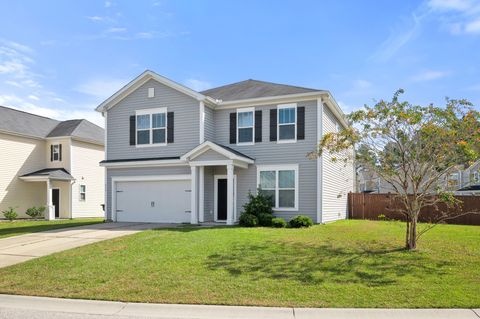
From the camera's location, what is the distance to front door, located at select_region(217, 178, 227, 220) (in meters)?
18.2

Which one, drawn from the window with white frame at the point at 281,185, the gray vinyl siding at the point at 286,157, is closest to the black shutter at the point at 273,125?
the gray vinyl siding at the point at 286,157

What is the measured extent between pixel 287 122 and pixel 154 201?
24.5 ft

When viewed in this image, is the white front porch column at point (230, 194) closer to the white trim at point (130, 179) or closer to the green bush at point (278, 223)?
the green bush at point (278, 223)

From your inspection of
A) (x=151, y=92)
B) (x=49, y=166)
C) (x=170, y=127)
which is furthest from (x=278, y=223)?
(x=49, y=166)

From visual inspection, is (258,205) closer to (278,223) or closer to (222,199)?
(278,223)

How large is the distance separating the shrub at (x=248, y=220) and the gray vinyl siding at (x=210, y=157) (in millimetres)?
2581

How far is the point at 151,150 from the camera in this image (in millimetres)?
19047

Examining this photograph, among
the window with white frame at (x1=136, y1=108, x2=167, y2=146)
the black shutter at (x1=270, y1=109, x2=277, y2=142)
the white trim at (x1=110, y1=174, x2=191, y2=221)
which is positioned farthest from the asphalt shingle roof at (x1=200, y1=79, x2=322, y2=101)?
the white trim at (x1=110, y1=174, x2=191, y2=221)

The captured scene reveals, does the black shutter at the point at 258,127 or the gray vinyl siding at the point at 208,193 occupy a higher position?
the black shutter at the point at 258,127

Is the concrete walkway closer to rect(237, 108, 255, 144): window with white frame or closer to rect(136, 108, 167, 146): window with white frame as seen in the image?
rect(237, 108, 255, 144): window with white frame

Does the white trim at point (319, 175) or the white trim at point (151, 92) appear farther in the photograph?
the white trim at point (151, 92)

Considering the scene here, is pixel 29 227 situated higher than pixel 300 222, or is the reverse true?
pixel 300 222

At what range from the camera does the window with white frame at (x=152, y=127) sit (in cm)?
1886

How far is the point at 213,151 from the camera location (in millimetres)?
16781
